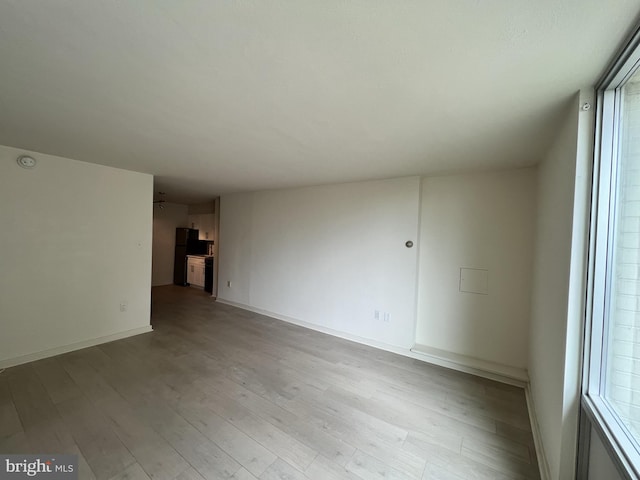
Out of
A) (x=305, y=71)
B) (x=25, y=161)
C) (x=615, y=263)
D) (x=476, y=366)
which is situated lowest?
(x=476, y=366)

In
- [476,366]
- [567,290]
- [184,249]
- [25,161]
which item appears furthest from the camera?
[184,249]

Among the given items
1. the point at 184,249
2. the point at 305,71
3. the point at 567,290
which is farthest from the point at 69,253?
the point at 567,290

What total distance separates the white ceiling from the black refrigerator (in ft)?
16.3

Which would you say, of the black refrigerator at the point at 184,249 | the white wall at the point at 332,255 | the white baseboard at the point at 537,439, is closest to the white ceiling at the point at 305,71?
the white wall at the point at 332,255

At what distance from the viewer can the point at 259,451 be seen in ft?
5.50

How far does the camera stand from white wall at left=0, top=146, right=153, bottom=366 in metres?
2.63

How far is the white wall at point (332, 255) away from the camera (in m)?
3.32

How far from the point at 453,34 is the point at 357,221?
276cm

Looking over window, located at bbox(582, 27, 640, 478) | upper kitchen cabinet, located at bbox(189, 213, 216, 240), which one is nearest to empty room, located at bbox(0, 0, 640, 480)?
window, located at bbox(582, 27, 640, 478)

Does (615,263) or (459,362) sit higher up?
(615,263)

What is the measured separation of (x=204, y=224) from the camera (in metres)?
7.07
